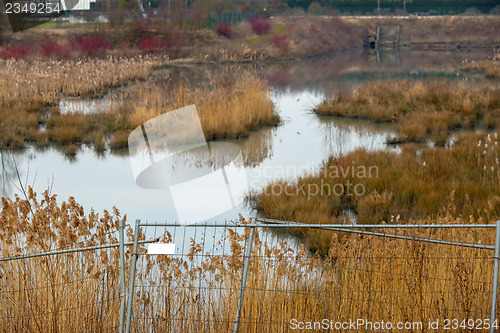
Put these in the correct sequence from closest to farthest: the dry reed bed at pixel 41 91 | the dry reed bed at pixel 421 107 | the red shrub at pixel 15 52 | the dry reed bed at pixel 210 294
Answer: the dry reed bed at pixel 210 294 → the dry reed bed at pixel 421 107 → the dry reed bed at pixel 41 91 → the red shrub at pixel 15 52

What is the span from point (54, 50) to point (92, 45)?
11.3 ft

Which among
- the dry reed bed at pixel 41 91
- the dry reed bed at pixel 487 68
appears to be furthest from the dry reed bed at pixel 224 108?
the dry reed bed at pixel 487 68

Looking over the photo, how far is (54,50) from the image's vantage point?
1045 inches

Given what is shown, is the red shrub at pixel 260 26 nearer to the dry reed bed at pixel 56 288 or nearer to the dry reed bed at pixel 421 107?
the dry reed bed at pixel 421 107

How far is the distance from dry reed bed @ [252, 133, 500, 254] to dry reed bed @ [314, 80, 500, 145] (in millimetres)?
2602

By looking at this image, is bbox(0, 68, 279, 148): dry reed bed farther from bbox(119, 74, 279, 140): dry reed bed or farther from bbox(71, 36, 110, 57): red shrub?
bbox(71, 36, 110, 57): red shrub

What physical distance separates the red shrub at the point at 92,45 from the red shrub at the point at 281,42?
341 inches

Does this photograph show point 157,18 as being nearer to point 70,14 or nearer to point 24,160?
point 70,14

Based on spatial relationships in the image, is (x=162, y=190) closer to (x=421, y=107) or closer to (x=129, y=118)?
(x=129, y=118)

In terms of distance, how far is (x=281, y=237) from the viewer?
6.99 meters

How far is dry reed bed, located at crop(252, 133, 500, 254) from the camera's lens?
23.0 feet

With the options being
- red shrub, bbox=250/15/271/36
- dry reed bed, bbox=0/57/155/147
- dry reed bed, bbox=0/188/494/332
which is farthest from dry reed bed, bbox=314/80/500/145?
red shrub, bbox=250/15/271/36

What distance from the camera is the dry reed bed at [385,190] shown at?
7000mm

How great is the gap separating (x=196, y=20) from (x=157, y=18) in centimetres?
225
